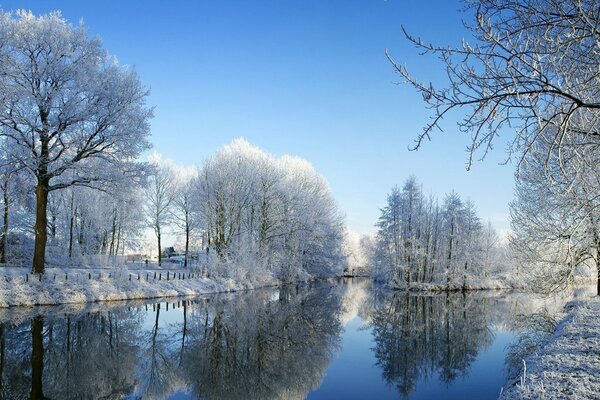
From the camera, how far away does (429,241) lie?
4738 cm

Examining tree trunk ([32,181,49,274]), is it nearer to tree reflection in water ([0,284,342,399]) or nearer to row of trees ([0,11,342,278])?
row of trees ([0,11,342,278])

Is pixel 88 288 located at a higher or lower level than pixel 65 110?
lower

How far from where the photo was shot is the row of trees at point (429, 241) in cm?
4494

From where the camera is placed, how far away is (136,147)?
69.8ft

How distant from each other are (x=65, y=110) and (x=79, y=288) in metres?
8.65

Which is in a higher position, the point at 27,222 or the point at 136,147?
the point at 136,147

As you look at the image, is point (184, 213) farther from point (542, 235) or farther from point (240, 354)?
point (542, 235)

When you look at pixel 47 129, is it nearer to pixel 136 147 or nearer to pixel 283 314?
pixel 136 147

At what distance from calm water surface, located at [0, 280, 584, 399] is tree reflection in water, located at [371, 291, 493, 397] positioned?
52 millimetres

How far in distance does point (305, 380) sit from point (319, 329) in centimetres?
726

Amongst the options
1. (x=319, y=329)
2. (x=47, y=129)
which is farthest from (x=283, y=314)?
(x=47, y=129)

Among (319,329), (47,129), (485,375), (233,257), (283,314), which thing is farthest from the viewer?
(233,257)

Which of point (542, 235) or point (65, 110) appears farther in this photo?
point (65, 110)

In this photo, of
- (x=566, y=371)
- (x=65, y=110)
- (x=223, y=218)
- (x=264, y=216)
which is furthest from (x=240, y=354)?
(x=264, y=216)
